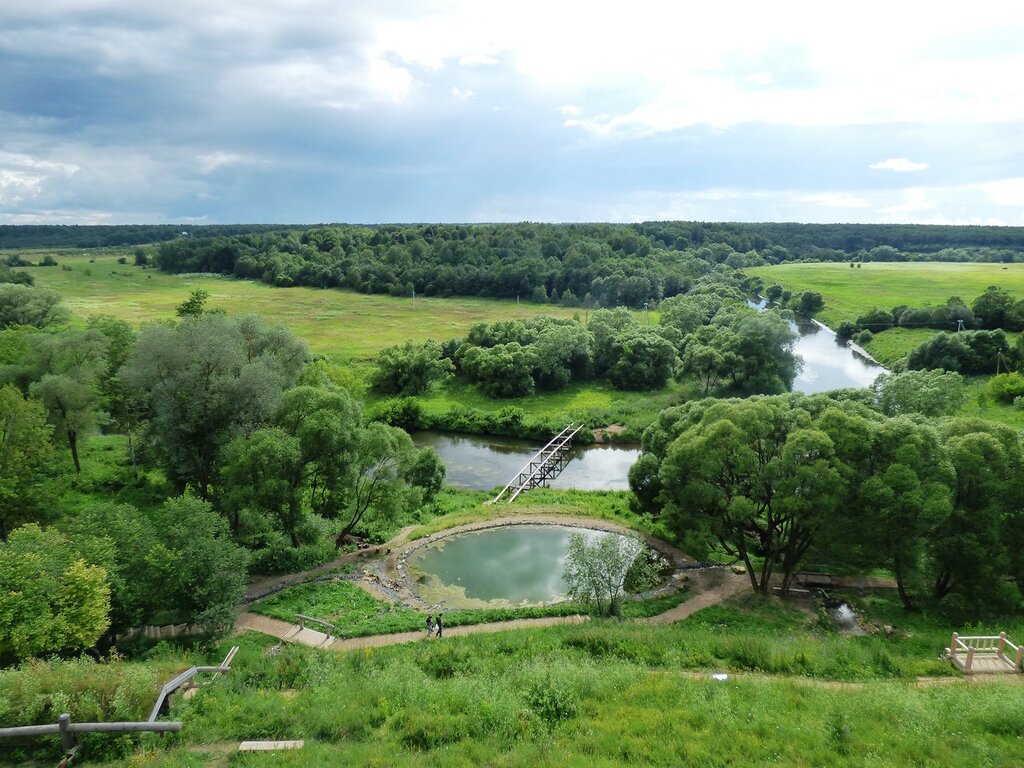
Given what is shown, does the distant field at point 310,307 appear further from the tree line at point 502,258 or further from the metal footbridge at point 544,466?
the metal footbridge at point 544,466

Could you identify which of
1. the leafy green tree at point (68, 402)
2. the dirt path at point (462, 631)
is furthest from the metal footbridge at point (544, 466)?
the leafy green tree at point (68, 402)

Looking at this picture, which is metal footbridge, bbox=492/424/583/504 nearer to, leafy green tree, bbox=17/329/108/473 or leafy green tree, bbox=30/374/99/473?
leafy green tree, bbox=30/374/99/473

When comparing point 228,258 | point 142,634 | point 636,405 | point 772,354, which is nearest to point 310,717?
point 142,634

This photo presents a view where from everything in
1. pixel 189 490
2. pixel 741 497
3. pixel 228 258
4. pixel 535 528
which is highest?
pixel 228 258

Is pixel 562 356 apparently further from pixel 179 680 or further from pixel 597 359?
pixel 179 680

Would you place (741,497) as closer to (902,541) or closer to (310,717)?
(902,541)

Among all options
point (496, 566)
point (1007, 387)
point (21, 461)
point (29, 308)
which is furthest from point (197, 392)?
point (1007, 387)
